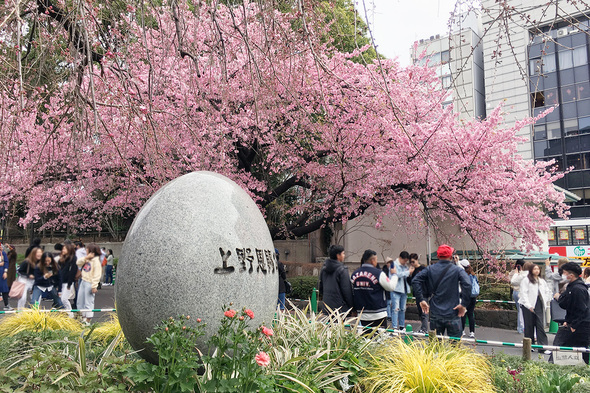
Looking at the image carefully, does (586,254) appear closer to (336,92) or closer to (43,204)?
(336,92)

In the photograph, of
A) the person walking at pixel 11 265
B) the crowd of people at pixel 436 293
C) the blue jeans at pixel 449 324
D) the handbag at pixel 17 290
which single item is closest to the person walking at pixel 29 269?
the handbag at pixel 17 290

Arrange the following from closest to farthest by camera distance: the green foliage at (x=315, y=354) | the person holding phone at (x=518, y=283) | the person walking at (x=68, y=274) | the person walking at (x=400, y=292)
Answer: the green foliage at (x=315, y=354) < the person walking at (x=68, y=274) < the person holding phone at (x=518, y=283) < the person walking at (x=400, y=292)

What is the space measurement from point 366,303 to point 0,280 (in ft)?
32.1

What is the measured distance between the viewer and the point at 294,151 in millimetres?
13695

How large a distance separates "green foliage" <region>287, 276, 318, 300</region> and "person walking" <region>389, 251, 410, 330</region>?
471 centimetres

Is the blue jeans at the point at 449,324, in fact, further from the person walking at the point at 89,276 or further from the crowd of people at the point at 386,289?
the person walking at the point at 89,276

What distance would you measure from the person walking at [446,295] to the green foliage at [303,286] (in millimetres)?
8828

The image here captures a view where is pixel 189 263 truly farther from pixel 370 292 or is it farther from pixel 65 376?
pixel 370 292

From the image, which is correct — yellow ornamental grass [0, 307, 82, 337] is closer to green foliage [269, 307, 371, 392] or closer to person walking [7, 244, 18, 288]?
green foliage [269, 307, 371, 392]

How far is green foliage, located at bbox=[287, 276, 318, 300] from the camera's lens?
15742mm

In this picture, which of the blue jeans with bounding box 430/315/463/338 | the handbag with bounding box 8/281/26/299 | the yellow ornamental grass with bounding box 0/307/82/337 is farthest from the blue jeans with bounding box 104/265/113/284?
the blue jeans with bounding box 430/315/463/338

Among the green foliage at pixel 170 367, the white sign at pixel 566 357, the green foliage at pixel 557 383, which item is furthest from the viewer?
the white sign at pixel 566 357

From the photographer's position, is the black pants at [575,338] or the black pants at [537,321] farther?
the black pants at [537,321]

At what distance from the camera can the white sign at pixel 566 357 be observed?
6156 millimetres
